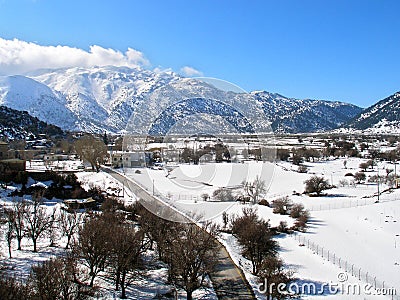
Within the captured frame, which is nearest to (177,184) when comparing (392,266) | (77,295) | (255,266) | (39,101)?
(255,266)

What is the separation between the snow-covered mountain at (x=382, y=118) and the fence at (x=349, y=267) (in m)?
143

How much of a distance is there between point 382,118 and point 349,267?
174 m

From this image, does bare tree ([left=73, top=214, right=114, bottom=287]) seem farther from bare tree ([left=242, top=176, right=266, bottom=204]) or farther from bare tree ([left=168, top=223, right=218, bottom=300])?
bare tree ([left=242, top=176, right=266, bottom=204])

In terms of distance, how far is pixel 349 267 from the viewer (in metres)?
15.3

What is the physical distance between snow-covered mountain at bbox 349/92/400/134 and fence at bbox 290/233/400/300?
143040 mm

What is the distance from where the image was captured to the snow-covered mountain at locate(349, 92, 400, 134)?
154m

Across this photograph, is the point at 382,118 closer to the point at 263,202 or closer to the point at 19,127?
the point at 19,127

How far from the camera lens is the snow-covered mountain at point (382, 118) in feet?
504

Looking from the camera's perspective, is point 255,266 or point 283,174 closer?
point 255,266

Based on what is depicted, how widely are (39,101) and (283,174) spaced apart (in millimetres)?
173807

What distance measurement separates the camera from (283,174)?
145 ft

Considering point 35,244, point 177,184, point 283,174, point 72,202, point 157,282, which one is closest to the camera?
point 157,282

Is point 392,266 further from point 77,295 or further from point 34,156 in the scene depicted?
point 34,156

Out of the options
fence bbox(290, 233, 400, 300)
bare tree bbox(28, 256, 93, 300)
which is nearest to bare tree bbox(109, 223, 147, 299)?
bare tree bbox(28, 256, 93, 300)
